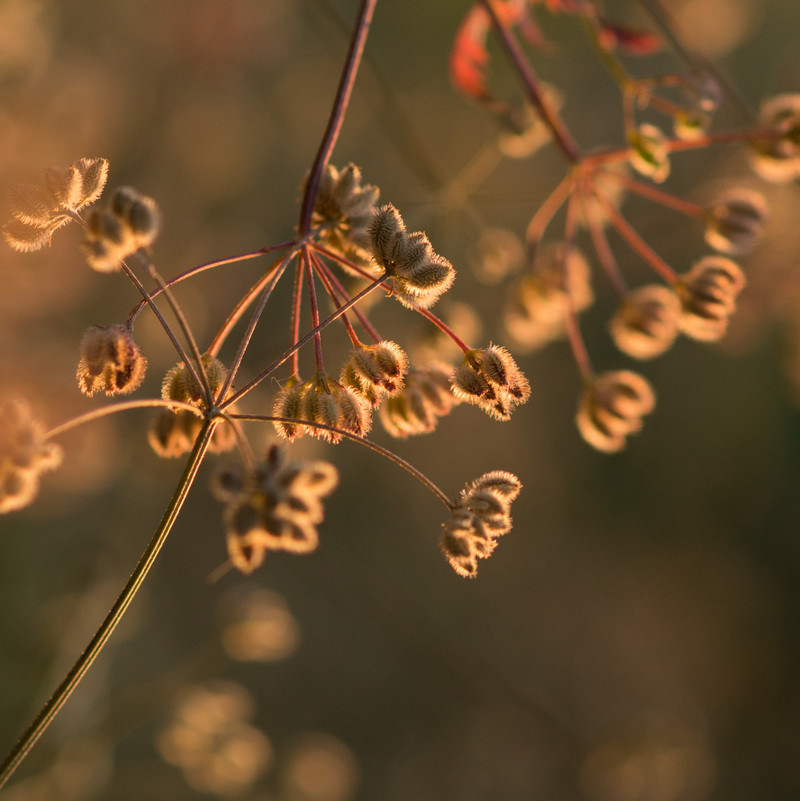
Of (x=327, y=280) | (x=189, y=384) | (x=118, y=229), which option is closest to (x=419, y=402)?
Answer: (x=327, y=280)

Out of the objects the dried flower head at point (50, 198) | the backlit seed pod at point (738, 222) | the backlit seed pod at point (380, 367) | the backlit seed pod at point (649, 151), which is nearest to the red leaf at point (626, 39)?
the backlit seed pod at point (649, 151)

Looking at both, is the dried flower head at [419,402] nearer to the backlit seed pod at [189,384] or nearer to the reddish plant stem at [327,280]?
the reddish plant stem at [327,280]

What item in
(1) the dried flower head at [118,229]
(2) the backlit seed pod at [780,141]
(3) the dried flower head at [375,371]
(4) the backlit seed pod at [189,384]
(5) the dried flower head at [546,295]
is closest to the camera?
(1) the dried flower head at [118,229]

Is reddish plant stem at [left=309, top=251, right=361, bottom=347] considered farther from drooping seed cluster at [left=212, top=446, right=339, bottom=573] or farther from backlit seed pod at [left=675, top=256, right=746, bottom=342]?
backlit seed pod at [left=675, top=256, right=746, bottom=342]

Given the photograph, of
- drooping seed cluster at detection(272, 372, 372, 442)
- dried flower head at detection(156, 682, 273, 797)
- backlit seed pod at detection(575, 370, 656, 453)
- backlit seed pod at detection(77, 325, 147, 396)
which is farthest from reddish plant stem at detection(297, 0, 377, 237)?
dried flower head at detection(156, 682, 273, 797)

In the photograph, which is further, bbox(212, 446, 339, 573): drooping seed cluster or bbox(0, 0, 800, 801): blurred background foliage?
bbox(0, 0, 800, 801): blurred background foliage

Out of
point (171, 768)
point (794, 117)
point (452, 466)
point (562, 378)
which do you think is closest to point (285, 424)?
point (794, 117)

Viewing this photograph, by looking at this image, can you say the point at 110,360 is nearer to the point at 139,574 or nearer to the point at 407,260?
the point at 139,574
